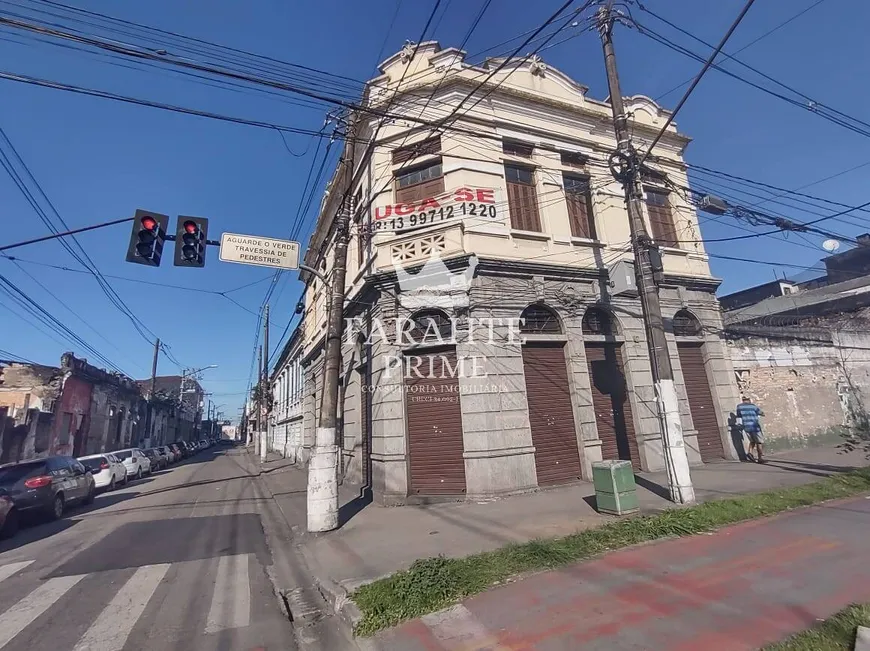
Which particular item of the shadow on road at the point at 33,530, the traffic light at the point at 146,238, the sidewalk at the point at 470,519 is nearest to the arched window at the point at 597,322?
the sidewalk at the point at 470,519

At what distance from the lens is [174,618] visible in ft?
15.5

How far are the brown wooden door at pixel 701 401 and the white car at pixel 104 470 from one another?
22.0 meters

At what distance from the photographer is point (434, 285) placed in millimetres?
10797

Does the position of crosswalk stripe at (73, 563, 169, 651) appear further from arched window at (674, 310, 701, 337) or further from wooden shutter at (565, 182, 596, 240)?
arched window at (674, 310, 701, 337)

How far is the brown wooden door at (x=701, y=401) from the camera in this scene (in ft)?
41.4

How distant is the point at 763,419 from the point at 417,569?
1419cm

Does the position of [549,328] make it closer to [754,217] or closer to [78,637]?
[754,217]

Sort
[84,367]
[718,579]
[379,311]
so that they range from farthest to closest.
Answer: [84,367]
[379,311]
[718,579]

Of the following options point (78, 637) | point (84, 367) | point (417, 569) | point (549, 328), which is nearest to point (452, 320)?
point (549, 328)

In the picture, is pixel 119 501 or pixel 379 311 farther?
pixel 119 501

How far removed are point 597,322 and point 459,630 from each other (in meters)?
9.97

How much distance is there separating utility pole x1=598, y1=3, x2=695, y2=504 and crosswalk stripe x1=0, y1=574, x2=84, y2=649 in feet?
32.0

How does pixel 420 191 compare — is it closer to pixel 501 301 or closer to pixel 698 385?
pixel 501 301

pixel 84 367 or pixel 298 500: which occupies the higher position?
pixel 84 367
